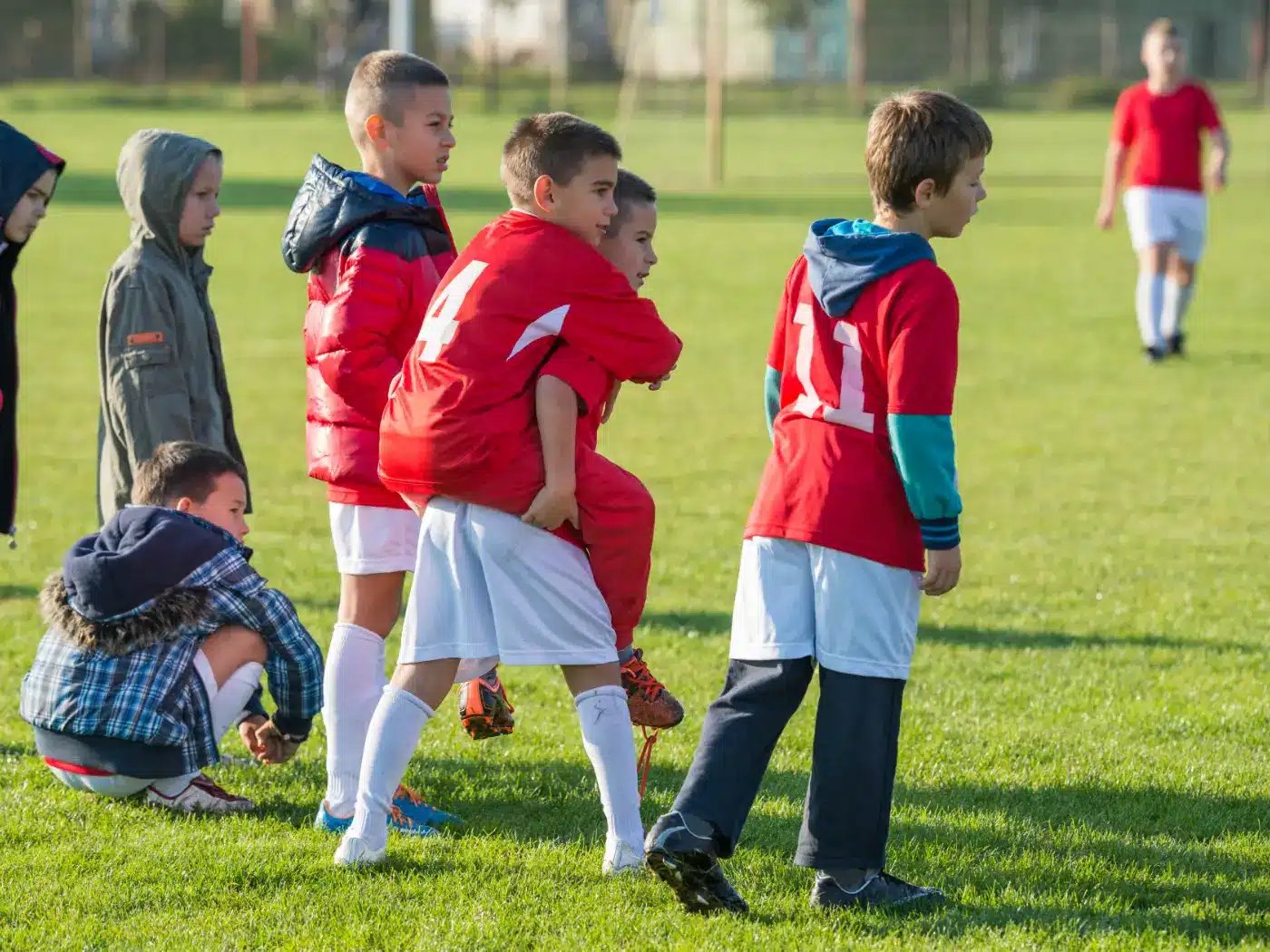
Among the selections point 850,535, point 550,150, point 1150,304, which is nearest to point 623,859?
point 850,535

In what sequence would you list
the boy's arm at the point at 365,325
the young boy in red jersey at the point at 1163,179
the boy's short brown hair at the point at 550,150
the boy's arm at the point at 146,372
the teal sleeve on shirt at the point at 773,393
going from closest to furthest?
the boy's short brown hair at the point at 550,150 → the teal sleeve on shirt at the point at 773,393 → the boy's arm at the point at 365,325 → the boy's arm at the point at 146,372 → the young boy in red jersey at the point at 1163,179

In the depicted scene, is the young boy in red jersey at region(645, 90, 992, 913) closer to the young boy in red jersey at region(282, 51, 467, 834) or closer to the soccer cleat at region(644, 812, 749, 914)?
the soccer cleat at region(644, 812, 749, 914)

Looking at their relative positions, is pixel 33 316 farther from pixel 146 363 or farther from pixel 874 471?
pixel 874 471

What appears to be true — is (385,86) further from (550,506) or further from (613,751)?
(613,751)

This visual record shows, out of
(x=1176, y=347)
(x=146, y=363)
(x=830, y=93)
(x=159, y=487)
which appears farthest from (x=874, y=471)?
(x=830, y=93)

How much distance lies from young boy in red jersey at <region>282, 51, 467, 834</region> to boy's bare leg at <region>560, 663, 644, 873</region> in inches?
24.4

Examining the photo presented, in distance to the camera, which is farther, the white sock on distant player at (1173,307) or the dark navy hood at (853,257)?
the white sock on distant player at (1173,307)

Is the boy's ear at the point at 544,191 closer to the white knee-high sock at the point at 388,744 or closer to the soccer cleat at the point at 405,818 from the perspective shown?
the white knee-high sock at the point at 388,744

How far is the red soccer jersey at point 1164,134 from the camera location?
14.0m

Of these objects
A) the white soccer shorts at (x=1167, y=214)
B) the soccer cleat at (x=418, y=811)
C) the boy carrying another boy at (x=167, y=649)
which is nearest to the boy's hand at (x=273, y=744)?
the boy carrying another boy at (x=167, y=649)

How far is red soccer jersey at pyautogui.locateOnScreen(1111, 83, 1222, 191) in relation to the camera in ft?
45.9

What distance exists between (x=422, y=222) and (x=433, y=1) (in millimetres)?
63324

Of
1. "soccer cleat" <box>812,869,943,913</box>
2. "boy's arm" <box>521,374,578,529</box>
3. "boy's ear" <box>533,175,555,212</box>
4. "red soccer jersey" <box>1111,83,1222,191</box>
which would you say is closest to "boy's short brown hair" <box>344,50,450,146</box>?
"boy's ear" <box>533,175,555,212</box>

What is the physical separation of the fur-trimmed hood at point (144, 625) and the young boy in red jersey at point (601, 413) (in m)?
1.05
